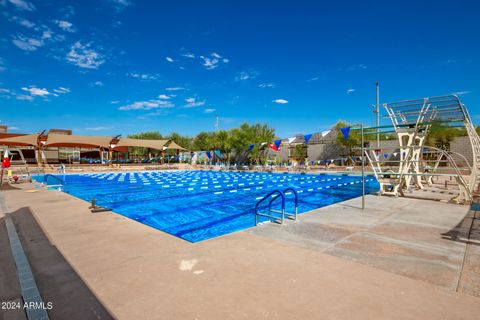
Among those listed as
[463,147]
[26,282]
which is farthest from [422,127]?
[463,147]

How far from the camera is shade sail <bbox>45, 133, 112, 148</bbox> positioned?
29766 millimetres

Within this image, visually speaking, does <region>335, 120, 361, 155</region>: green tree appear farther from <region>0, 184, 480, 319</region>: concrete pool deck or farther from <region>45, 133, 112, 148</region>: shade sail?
<region>45, 133, 112, 148</region>: shade sail

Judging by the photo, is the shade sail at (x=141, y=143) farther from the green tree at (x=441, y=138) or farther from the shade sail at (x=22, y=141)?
the green tree at (x=441, y=138)

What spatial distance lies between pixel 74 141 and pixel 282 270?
3524 cm

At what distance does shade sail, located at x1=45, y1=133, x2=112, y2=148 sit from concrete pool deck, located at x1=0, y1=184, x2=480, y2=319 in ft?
95.3

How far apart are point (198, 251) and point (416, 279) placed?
10.1ft

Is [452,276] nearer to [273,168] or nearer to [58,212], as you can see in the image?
[58,212]

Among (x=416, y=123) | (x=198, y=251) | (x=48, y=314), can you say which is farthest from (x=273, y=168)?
(x=48, y=314)

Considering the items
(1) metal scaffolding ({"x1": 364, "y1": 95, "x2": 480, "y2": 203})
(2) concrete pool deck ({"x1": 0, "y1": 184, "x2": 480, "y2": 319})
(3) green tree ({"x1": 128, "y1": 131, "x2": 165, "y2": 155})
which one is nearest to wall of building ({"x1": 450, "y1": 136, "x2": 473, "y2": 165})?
(1) metal scaffolding ({"x1": 364, "y1": 95, "x2": 480, "y2": 203})

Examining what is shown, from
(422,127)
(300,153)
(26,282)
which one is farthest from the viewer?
(300,153)

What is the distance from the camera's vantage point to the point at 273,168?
27.6 meters

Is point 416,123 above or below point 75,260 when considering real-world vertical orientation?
above

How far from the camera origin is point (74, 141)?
31.2m

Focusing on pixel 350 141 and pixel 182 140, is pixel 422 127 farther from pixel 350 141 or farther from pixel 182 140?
pixel 182 140
